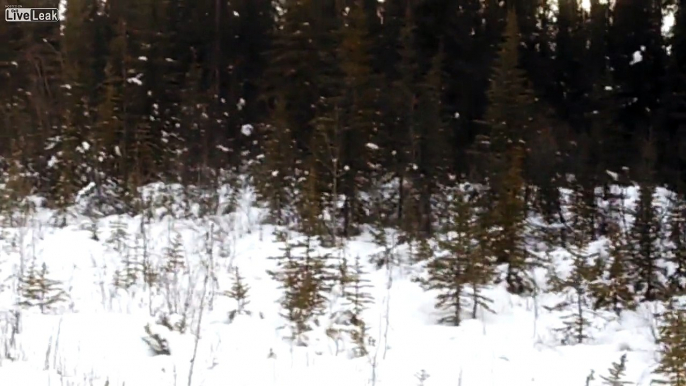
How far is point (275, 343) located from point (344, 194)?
21.2 feet

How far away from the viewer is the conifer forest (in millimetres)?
5656

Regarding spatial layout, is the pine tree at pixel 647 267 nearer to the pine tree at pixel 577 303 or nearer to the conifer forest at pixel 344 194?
the conifer forest at pixel 344 194

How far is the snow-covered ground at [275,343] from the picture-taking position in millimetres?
4883

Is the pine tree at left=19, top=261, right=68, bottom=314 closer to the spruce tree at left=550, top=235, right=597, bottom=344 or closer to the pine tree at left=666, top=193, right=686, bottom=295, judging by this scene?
the spruce tree at left=550, top=235, right=597, bottom=344

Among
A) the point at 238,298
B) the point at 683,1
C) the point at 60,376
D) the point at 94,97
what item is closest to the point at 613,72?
the point at 683,1

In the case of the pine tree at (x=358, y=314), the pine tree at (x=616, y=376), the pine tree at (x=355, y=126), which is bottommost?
the pine tree at (x=616, y=376)

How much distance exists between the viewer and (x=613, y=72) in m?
19.4

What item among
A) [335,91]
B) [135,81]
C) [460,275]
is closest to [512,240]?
[460,275]

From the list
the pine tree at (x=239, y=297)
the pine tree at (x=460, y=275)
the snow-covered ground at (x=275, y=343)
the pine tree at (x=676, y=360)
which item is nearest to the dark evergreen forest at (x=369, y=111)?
the pine tree at (x=460, y=275)

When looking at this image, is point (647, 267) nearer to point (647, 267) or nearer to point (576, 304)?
point (647, 267)

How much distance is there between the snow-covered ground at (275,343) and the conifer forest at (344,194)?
1.3 inches

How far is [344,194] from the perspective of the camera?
1212cm

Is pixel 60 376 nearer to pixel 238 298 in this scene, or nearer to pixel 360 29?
pixel 238 298

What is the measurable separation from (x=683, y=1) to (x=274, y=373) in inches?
732
